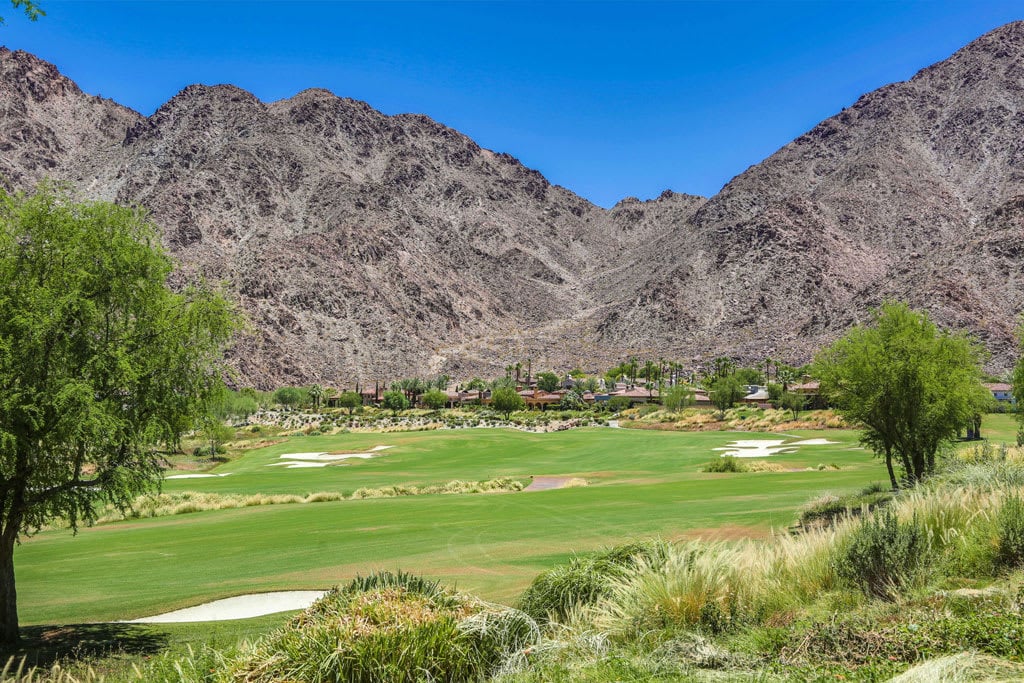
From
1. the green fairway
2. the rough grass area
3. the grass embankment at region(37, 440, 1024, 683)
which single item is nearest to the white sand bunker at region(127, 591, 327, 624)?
the green fairway

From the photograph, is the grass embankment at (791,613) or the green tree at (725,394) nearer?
the grass embankment at (791,613)

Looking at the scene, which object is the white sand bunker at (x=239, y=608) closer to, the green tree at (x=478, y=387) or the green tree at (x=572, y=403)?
the green tree at (x=572, y=403)

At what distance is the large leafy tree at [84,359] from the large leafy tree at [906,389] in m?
20.4

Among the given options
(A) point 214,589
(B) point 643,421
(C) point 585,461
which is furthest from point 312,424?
(A) point 214,589

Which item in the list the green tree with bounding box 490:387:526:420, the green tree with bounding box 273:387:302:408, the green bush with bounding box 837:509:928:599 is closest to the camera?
the green bush with bounding box 837:509:928:599

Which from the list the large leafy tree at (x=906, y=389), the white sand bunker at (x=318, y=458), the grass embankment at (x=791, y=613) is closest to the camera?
the grass embankment at (x=791, y=613)

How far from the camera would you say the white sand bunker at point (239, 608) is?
47.7 feet

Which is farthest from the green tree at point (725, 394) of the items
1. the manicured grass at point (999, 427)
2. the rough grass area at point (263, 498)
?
the rough grass area at point (263, 498)

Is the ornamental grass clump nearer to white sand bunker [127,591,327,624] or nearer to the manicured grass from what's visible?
white sand bunker [127,591,327,624]

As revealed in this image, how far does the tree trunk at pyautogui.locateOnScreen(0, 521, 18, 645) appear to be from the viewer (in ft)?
41.2

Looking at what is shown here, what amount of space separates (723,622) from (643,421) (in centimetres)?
9025

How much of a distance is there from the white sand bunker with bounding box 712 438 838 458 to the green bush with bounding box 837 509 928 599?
42.9m

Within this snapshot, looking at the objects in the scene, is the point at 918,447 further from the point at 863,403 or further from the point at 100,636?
the point at 100,636

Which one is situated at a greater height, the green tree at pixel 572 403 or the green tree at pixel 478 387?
the green tree at pixel 478 387
